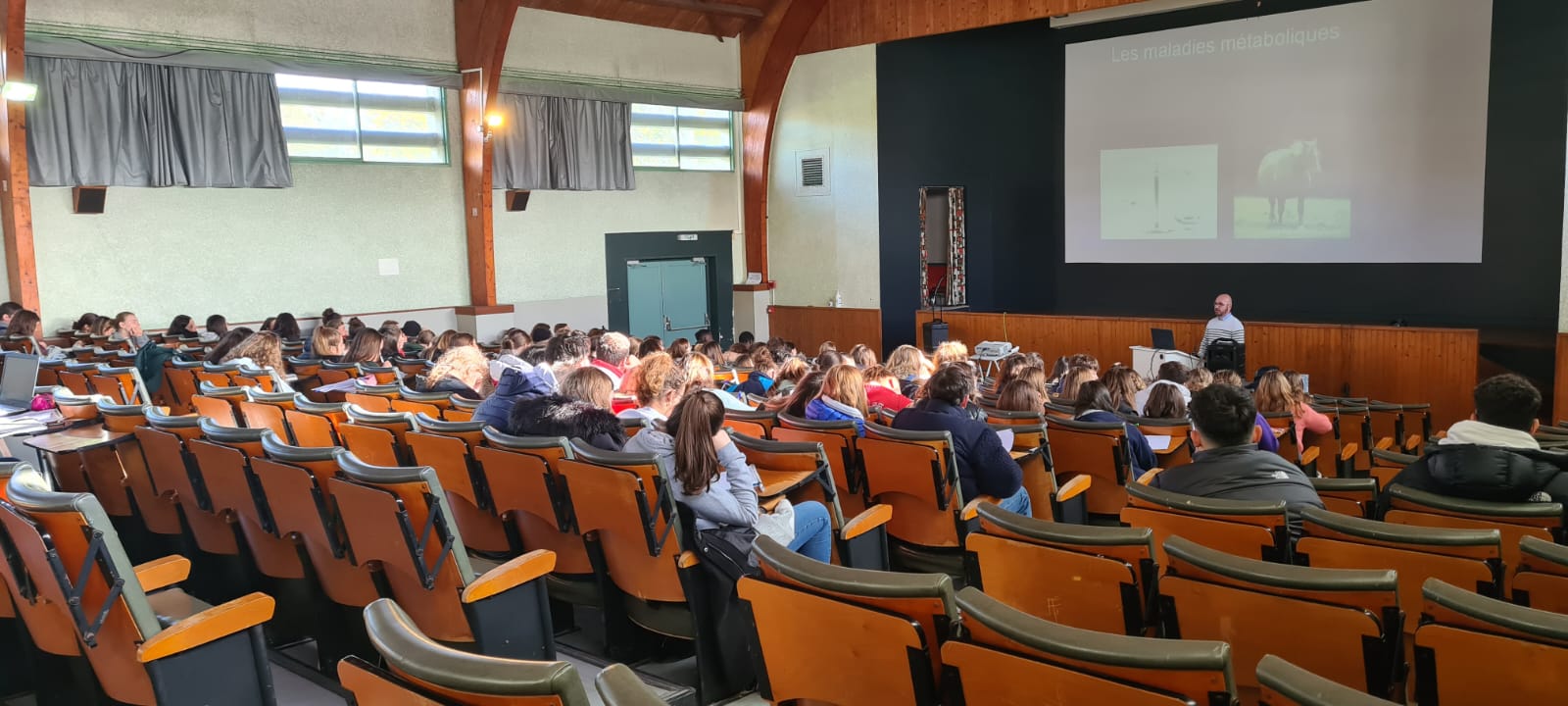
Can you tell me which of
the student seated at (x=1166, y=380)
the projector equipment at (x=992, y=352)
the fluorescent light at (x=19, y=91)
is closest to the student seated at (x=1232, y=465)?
the student seated at (x=1166, y=380)

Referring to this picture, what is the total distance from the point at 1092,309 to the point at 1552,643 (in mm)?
11846

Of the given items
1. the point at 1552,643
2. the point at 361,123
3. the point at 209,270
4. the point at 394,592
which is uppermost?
the point at 361,123

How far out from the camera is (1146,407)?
5.60 m

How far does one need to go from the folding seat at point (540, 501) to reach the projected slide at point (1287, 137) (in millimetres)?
10054

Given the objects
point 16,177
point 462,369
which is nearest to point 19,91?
point 16,177

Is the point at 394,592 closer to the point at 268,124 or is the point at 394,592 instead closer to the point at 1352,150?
the point at 268,124

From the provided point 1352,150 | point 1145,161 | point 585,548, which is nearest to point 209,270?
point 585,548

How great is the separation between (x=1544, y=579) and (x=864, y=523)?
1802mm

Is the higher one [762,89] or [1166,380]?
[762,89]

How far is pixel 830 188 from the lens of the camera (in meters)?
15.3

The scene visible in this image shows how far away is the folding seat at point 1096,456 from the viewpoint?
15.1ft

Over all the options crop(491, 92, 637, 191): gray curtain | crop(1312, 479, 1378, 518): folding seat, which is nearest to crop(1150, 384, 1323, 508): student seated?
crop(1312, 479, 1378, 518): folding seat

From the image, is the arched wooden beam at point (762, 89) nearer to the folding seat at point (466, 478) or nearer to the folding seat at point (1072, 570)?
the folding seat at point (466, 478)

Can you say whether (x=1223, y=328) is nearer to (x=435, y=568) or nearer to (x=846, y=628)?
(x=435, y=568)
